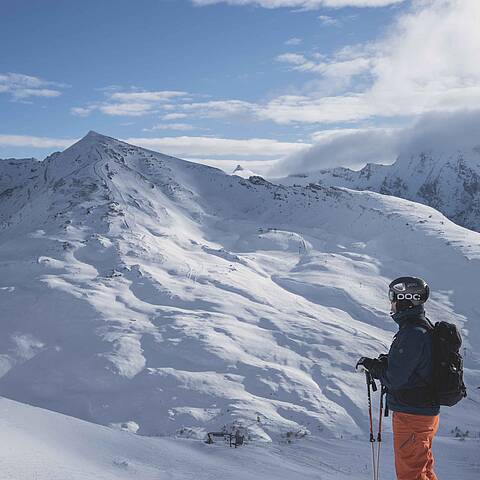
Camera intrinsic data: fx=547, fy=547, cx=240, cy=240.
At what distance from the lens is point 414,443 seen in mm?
4770

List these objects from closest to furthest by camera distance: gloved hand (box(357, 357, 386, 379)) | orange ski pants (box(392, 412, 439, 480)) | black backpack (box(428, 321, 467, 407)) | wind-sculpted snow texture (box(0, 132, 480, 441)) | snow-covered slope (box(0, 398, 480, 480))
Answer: black backpack (box(428, 321, 467, 407)), orange ski pants (box(392, 412, 439, 480)), gloved hand (box(357, 357, 386, 379)), snow-covered slope (box(0, 398, 480, 480)), wind-sculpted snow texture (box(0, 132, 480, 441))

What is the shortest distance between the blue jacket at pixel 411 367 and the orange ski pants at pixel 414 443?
0.08m

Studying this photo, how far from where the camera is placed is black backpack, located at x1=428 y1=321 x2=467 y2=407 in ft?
14.8

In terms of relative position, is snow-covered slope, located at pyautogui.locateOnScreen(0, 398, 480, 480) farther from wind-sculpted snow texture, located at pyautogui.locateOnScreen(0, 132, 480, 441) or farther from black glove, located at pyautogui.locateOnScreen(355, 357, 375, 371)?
wind-sculpted snow texture, located at pyautogui.locateOnScreen(0, 132, 480, 441)

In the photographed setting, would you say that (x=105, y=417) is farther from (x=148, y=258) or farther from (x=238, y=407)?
(x=148, y=258)

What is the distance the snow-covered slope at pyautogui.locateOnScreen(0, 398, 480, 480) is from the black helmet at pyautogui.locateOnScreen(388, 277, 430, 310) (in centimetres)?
384

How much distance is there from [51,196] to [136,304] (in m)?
20.8

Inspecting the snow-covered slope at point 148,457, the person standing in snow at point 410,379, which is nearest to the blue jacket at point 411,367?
the person standing in snow at point 410,379

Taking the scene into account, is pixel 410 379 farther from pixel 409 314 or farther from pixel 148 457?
pixel 148 457

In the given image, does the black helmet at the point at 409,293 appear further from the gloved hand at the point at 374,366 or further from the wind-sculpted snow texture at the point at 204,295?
the wind-sculpted snow texture at the point at 204,295

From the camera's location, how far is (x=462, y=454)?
1077 centimetres

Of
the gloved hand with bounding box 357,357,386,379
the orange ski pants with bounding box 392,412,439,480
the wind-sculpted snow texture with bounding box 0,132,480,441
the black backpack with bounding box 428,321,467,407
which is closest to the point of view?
the black backpack with bounding box 428,321,467,407

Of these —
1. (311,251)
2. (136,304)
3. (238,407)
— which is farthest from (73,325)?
(311,251)

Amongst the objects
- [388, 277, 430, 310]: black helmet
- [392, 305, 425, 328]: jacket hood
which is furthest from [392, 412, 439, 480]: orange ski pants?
[388, 277, 430, 310]: black helmet
